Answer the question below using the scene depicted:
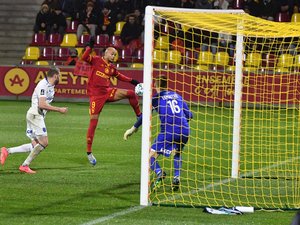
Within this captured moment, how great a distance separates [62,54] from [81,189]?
21.0 metres

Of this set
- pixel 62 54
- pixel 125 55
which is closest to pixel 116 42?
pixel 125 55

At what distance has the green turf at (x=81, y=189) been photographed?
33.7 ft

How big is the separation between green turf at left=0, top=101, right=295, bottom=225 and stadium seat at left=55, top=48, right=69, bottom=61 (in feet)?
38.1

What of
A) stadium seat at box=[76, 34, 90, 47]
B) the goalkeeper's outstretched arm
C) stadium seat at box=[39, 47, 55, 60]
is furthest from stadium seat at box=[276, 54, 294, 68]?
the goalkeeper's outstretched arm

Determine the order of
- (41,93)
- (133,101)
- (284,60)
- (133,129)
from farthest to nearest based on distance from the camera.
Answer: (284,60) < (133,101) < (41,93) < (133,129)

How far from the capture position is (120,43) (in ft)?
107

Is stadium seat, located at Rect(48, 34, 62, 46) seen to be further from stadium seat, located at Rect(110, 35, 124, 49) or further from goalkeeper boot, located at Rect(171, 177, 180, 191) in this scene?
goalkeeper boot, located at Rect(171, 177, 180, 191)

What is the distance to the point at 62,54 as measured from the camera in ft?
109

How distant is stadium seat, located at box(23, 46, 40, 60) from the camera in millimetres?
33250

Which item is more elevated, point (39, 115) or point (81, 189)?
point (39, 115)

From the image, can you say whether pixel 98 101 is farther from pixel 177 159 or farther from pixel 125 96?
pixel 177 159

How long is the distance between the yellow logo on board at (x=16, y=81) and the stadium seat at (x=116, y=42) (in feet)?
11.6

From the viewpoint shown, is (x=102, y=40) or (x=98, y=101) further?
(x=102, y=40)

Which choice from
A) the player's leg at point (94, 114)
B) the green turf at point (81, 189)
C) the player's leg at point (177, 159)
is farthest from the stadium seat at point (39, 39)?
the player's leg at point (177, 159)
